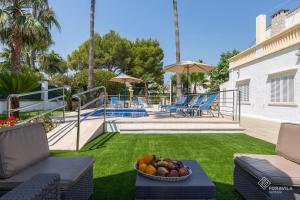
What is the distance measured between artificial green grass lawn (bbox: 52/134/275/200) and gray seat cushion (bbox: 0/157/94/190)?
611 millimetres

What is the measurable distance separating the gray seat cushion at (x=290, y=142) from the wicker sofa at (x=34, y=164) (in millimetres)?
2215

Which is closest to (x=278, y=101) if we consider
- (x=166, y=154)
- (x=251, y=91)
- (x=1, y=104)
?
(x=251, y=91)

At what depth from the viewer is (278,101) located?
11.7 m

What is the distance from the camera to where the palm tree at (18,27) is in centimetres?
1251

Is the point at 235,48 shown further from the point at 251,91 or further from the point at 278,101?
the point at 278,101

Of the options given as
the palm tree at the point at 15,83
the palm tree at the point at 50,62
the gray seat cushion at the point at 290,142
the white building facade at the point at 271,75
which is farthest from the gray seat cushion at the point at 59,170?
the palm tree at the point at 50,62

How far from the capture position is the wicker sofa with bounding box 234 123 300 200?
94.3 inches

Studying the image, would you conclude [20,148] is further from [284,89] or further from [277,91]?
[277,91]

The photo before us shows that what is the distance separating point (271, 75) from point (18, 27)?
38.0 feet

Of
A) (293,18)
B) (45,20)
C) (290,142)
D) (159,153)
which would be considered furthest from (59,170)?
(293,18)

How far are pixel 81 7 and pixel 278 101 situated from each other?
14.5 metres

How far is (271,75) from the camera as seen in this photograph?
1227cm

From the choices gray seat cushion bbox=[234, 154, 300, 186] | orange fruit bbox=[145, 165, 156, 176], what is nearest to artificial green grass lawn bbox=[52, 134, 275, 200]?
gray seat cushion bbox=[234, 154, 300, 186]

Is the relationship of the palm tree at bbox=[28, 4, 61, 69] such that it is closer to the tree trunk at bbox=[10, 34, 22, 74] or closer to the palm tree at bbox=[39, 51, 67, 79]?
the tree trunk at bbox=[10, 34, 22, 74]
